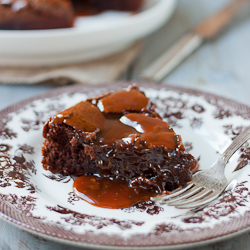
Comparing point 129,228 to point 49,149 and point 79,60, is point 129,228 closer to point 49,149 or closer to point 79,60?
point 49,149

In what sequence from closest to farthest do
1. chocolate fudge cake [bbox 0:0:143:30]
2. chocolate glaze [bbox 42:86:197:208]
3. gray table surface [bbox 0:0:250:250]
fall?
chocolate glaze [bbox 42:86:197:208] → gray table surface [bbox 0:0:250:250] → chocolate fudge cake [bbox 0:0:143:30]

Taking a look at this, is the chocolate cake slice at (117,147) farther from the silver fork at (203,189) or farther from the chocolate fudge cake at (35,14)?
the chocolate fudge cake at (35,14)

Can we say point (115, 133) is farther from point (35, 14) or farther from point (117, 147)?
point (35, 14)

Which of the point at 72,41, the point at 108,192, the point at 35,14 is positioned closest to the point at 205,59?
the point at 72,41

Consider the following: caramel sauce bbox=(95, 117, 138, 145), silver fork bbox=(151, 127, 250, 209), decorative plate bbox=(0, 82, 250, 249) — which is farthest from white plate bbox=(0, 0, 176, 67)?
silver fork bbox=(151, 127, 250, 209)

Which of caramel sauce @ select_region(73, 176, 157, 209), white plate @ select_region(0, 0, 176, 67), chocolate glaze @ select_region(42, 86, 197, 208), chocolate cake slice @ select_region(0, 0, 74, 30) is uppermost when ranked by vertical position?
chocolate cake slice @ select_region(0, 0, 74, 30)

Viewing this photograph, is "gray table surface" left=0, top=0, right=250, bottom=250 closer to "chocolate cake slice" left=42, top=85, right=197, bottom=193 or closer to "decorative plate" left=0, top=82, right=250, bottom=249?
"decorative plate" left=0, top=82, right=250, bottom=249

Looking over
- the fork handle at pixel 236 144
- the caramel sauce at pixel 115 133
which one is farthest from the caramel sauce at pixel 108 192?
the fork handle at pixel 236 144
